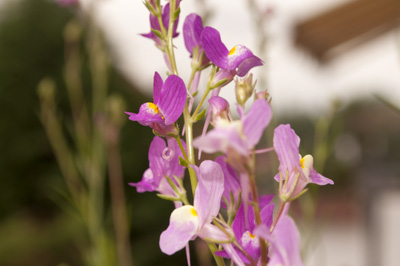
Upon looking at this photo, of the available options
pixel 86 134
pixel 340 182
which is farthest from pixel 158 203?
pixel 340 182

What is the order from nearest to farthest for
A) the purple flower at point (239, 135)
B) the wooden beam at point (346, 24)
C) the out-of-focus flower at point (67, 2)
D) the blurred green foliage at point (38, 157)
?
the purple flower at point (239, 135) → the out-of-focus flower at point (67, 2) → the wooden beam at point (346, 24) → the blurred green foliage at point (38, 157)

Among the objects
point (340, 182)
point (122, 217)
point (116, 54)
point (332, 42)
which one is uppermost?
point (116, 54)

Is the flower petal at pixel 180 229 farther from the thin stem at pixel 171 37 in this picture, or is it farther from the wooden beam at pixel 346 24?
the wooden beam at pixel 346 24

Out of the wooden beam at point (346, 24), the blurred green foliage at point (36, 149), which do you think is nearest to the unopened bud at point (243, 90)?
the wooden beam at point (346, 24)

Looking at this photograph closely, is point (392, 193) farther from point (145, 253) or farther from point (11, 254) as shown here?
point (11, 254)

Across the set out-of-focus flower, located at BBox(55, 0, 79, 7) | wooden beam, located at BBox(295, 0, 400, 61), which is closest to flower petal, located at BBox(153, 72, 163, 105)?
out-of-focus flower, located at BBox(55, 0, 79, 7)

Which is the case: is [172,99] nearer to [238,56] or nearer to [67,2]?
[238,56]
